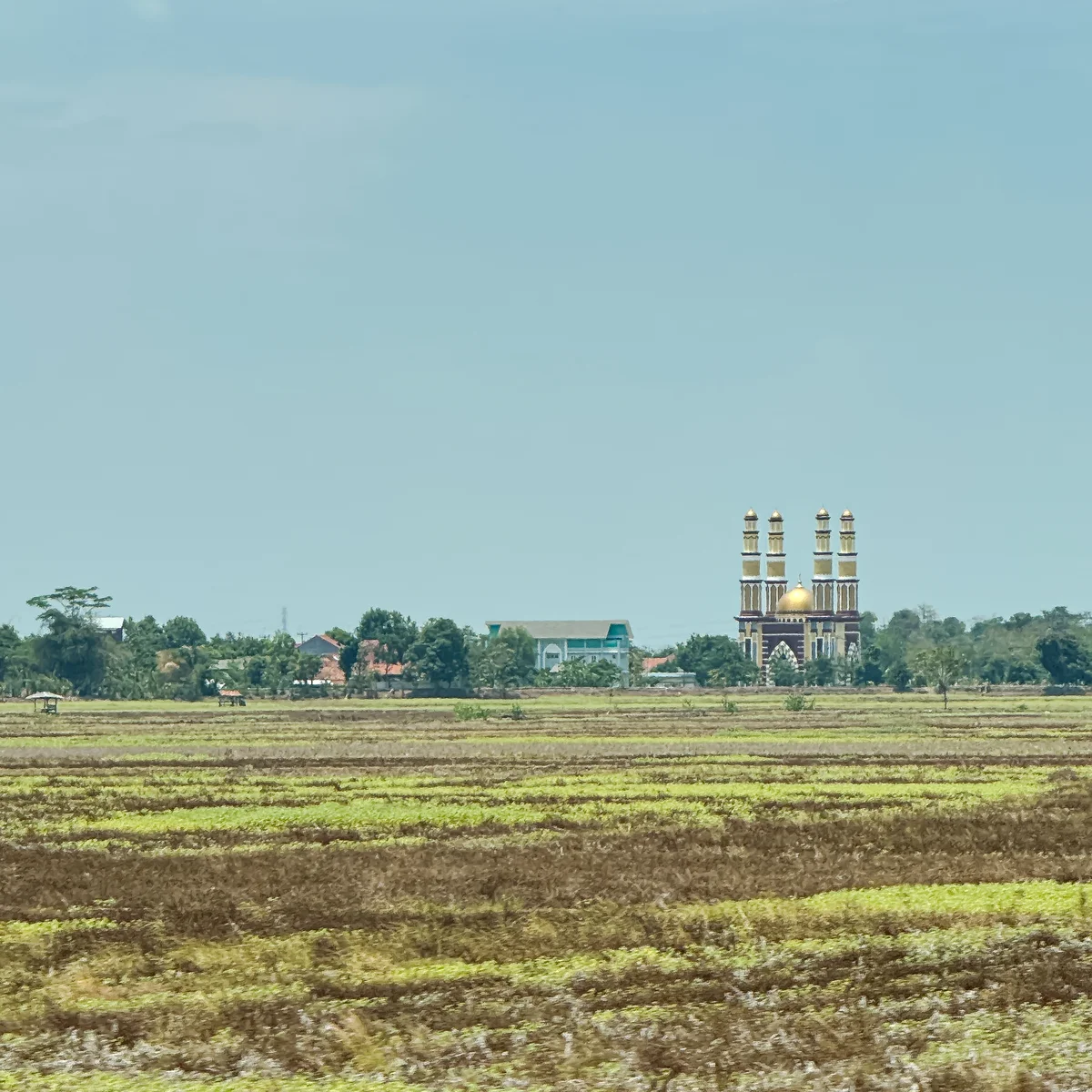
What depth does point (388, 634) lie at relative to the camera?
181875 mm

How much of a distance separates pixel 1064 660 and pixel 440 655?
6343 cm

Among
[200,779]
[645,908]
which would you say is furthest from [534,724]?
[645,908]

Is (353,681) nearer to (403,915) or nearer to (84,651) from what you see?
(84,651)

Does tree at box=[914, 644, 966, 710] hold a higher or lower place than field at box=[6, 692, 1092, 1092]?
higher

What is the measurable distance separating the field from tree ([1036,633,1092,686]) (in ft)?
428

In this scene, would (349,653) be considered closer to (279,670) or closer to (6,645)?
(279,670)

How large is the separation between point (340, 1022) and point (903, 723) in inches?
2957

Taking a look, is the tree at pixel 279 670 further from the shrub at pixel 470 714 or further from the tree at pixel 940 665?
the shrub at pixel 470 714

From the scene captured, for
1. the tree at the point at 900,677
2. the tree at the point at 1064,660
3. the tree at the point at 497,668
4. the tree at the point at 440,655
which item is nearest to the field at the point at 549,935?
the tree at the point at 440,655

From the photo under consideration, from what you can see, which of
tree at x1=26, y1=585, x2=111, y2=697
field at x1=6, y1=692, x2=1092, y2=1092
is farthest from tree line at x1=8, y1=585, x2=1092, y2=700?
field at x1=6, y1=692, x2=1092, y2=1092

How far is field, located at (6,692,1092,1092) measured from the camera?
16719mm

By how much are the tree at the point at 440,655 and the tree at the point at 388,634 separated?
4.97ft

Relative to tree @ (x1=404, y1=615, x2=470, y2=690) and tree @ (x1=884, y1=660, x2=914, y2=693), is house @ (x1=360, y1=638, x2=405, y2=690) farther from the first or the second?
tree @ (x1=884, y1=660, x2=914, y2=693)

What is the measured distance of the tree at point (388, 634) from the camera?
179 metres
